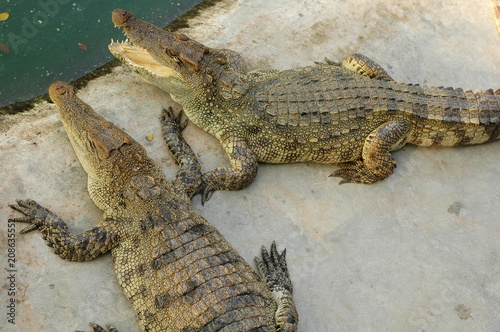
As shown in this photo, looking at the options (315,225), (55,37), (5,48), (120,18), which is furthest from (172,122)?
(5,48)

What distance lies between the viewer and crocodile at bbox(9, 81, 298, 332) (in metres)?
3.33

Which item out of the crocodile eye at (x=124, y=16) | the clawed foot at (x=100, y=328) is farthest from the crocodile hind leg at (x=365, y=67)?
the clawed foot at (x=100, y=328)

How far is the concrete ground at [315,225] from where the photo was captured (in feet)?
12.3

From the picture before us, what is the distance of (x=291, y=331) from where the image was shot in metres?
3.50

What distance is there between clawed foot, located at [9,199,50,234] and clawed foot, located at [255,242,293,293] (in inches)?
73.5

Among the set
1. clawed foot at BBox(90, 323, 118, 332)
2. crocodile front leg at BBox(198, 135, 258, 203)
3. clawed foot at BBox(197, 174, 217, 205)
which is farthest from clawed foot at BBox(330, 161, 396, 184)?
clawed foot at BBox(90, 323, 118, 332)

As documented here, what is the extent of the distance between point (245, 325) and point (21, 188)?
2.39 m

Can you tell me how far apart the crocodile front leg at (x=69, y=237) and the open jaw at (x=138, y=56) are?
1.90 metres

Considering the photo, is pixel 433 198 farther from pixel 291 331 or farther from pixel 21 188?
pixel 21 188

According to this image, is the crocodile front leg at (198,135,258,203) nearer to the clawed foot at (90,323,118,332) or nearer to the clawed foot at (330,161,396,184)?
the clawed foot at (330,161,396,184)

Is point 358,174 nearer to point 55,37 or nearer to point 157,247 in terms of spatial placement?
point 157,247

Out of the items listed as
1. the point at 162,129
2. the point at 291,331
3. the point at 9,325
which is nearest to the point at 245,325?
the point at 291,331

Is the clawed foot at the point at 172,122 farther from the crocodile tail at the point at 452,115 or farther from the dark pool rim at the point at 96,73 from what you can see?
the crocodile tail at the point at 452,115

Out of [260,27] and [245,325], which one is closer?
[245,325]
